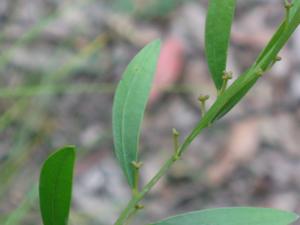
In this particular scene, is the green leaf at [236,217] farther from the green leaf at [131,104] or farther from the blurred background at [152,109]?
the blurred background at [152,109]

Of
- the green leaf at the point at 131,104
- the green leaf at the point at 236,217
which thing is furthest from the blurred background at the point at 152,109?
the green leaf at the point at 236,217

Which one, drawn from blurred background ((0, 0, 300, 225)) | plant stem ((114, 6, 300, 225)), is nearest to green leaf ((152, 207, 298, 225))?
plant stem ((114, 6, 300, 225))

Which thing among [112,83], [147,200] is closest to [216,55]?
[147,200]

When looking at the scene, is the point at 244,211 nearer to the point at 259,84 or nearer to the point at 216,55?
the point at 216,55

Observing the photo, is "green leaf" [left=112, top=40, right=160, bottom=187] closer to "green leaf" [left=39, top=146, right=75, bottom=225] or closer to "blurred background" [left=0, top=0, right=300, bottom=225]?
"green leaf" [left=39, top=146, right=75, bottom=225]

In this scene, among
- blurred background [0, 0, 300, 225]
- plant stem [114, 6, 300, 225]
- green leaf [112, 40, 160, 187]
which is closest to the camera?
plant stem [114, 6, 300, 225]

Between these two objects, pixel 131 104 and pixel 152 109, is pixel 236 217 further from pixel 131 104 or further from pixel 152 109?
pixel 152 109
